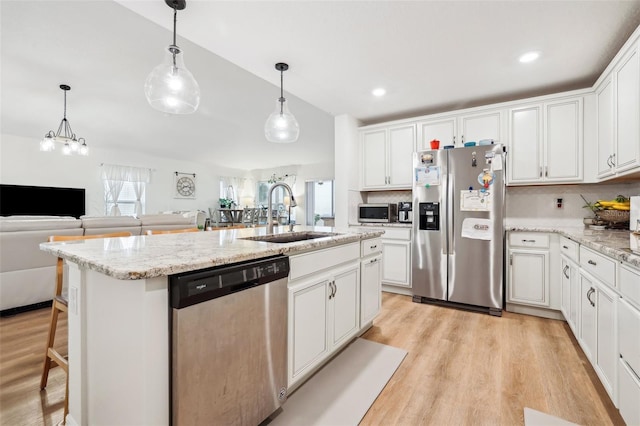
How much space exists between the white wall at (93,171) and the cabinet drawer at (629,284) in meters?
8.54

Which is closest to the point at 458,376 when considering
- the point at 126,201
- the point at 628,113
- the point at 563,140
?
the point at 628,113

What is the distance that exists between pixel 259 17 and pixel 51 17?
2.27 meters

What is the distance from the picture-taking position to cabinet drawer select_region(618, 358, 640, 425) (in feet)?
3.83

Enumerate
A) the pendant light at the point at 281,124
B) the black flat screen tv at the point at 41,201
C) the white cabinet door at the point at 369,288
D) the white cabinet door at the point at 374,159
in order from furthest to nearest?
the black flat screen tv at the point at 41,201 < the white cabinet door at the point at 374,159 < the pendant light at the point at 281,124 < the white cabinet door at the point at 369,288

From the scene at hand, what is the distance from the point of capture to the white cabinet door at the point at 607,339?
140 cm

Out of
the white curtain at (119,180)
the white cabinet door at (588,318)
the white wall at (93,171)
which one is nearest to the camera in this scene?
the white cabinet door at (588,318)

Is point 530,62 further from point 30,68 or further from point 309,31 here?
point 30,68

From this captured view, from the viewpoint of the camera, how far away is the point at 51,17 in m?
2.73

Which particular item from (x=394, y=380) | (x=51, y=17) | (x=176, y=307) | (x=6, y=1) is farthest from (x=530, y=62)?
(x=6, y=1)

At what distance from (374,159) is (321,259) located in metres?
2.60

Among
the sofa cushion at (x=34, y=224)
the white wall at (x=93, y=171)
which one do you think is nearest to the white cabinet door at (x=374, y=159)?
the sofa cushion at (x=34, y=224)

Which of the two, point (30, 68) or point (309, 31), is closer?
point (309, 31)

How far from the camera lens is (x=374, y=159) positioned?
4012mm

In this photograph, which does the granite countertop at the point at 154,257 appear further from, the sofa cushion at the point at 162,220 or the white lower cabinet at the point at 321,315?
the sofa cushion at the point at 162,220
